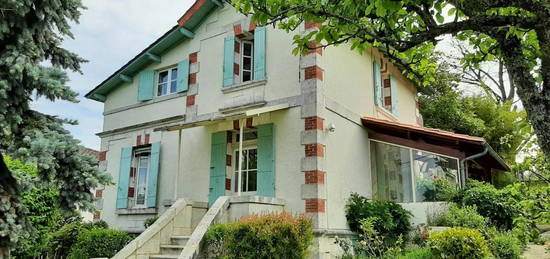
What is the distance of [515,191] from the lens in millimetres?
3982

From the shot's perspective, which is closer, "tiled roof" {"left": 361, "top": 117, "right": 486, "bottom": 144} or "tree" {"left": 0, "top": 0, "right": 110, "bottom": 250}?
"tree" {"left": 0, "top": 0, "right": 110, "bottom": 250}

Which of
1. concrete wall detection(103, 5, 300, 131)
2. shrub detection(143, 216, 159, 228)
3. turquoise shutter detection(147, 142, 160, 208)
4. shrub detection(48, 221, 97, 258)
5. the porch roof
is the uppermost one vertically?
concrete wall detection(103, 5, 300, 131)

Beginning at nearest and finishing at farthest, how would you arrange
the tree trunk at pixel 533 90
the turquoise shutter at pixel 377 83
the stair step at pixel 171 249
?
the tree trunk at pixel 533 90 < the stair step at pixel 171 249 < the turquoise shutter at pixel 377 83

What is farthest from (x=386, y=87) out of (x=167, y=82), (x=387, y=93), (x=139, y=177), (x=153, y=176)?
(x=139, y=177)

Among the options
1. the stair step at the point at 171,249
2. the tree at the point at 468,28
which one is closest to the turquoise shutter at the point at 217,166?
the stair step at the point at 171,249

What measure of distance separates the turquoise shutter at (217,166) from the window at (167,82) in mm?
2759

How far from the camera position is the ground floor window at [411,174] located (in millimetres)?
10305

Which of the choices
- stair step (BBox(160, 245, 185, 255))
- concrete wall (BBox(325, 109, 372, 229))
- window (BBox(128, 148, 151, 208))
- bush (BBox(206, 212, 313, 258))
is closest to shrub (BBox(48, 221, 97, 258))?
window (BBox(128, 148, 151, 208))

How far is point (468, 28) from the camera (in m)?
3.70

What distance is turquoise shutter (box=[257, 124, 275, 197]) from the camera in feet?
31.0

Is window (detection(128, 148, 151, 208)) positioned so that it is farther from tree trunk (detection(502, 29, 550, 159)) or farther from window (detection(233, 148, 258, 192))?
tree trunk (detection(502, 29, 550, 159))

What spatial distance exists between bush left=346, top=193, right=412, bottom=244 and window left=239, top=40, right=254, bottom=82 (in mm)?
4161

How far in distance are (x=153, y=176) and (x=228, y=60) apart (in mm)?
3804

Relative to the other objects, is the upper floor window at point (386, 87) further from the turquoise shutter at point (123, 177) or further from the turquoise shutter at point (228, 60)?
the turquoise shutter at point (123, 177)
